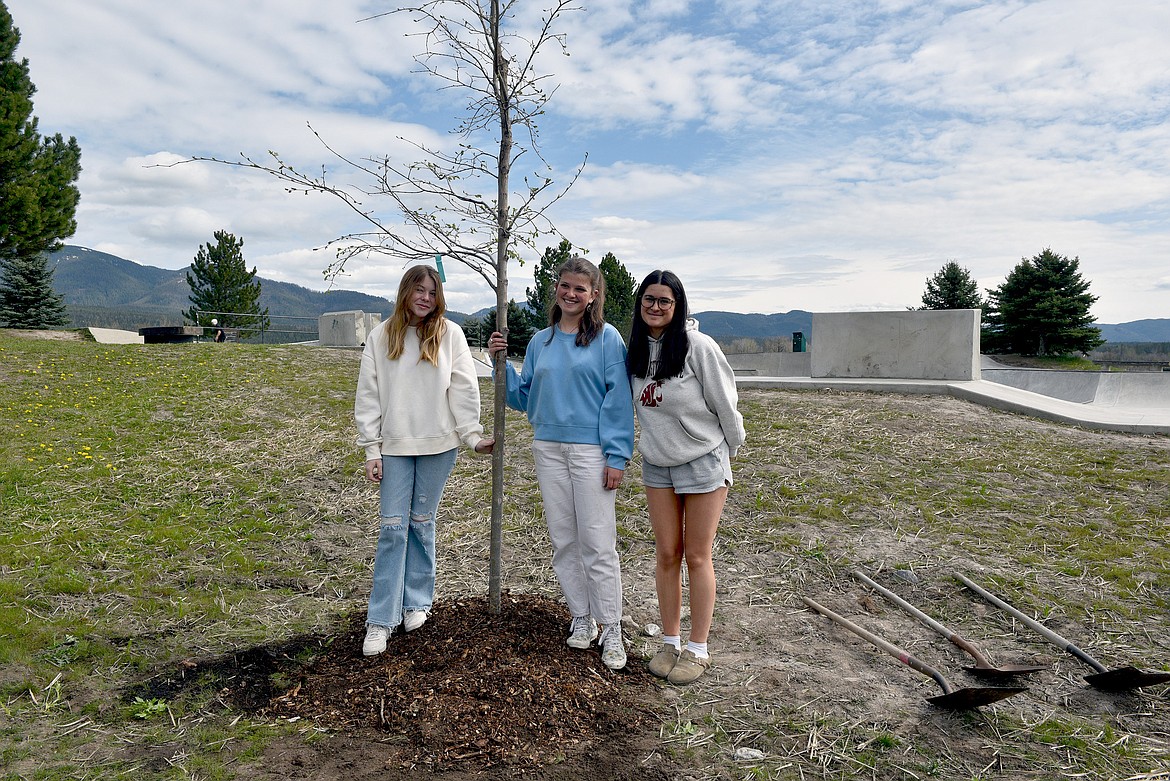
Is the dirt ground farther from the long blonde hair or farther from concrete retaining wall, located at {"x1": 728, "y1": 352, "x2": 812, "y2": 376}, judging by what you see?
concrete retaining wall, located at {"x1": 728, "y1": 352, "x2": 812, "y2": 376}

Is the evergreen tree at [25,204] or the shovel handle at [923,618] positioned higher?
the evergreen tree at [25,204]

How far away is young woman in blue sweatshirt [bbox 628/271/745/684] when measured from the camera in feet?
11.0

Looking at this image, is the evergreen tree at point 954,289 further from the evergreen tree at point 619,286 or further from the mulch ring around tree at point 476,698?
the mulch ring around tree at point 476,698

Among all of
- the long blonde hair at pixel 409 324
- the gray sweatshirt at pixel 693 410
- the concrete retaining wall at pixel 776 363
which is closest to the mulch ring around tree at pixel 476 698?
the gray sweatshirt at pixel 693 410

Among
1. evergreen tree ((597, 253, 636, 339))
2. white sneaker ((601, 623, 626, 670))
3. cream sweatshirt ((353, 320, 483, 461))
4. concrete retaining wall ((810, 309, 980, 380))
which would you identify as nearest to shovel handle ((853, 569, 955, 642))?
white sneaker ((601, 623, 626, 670))

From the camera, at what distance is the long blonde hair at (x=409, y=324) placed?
3.62 meters

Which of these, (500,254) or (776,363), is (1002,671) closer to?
(500,254)

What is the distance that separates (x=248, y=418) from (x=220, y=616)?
525cm

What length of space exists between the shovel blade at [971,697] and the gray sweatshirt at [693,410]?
56.2 inches

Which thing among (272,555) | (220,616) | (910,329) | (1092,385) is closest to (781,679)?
(220,616)

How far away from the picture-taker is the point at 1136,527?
18.8 feet

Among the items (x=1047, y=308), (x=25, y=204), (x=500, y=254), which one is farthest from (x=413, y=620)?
(x=1047, y=308)

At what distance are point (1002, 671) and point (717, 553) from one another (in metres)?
2.26

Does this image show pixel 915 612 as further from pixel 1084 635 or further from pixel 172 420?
pixel 172 420
